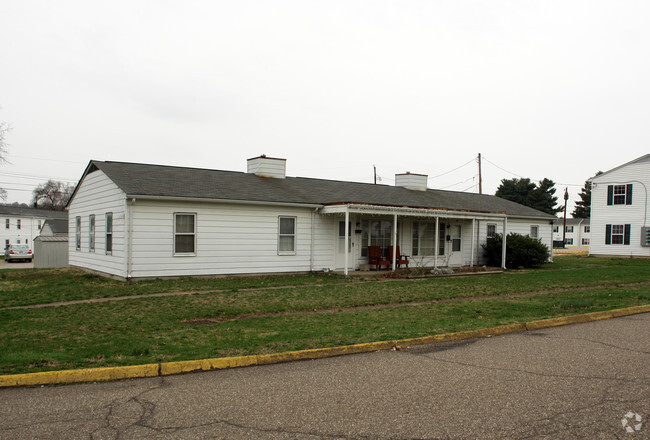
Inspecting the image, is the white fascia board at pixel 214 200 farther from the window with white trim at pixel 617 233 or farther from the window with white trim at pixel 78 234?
the window with white trim at pixel 617 233

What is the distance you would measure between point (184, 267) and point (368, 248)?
7983 millimetres

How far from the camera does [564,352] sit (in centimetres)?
752

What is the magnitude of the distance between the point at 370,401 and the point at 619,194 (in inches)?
1403

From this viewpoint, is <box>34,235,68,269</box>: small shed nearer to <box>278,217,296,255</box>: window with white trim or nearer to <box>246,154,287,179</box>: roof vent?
<box>246,154,287,179</box>: roof vent

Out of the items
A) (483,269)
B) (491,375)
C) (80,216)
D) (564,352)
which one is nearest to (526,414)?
(491,375)

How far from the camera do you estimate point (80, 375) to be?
6.10m

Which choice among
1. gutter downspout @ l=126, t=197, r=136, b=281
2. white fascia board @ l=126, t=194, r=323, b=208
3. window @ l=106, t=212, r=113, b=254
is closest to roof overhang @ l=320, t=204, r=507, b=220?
white fascia board @ l=126, t=194, r=323, b=208

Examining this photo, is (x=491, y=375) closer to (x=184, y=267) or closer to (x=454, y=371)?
(x=454, y=371)

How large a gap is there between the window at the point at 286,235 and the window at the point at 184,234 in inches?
132

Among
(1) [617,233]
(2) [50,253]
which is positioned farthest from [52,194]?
(1) [617,233]

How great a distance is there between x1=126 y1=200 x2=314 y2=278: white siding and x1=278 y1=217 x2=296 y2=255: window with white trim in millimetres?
151

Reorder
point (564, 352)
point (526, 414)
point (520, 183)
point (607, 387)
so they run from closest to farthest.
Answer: point (526, 414) → point (607, 387) → point (564, 352) → point (520, 183)

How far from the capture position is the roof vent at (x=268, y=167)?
75.7 feet

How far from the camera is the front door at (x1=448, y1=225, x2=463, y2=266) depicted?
25219 millimetres
